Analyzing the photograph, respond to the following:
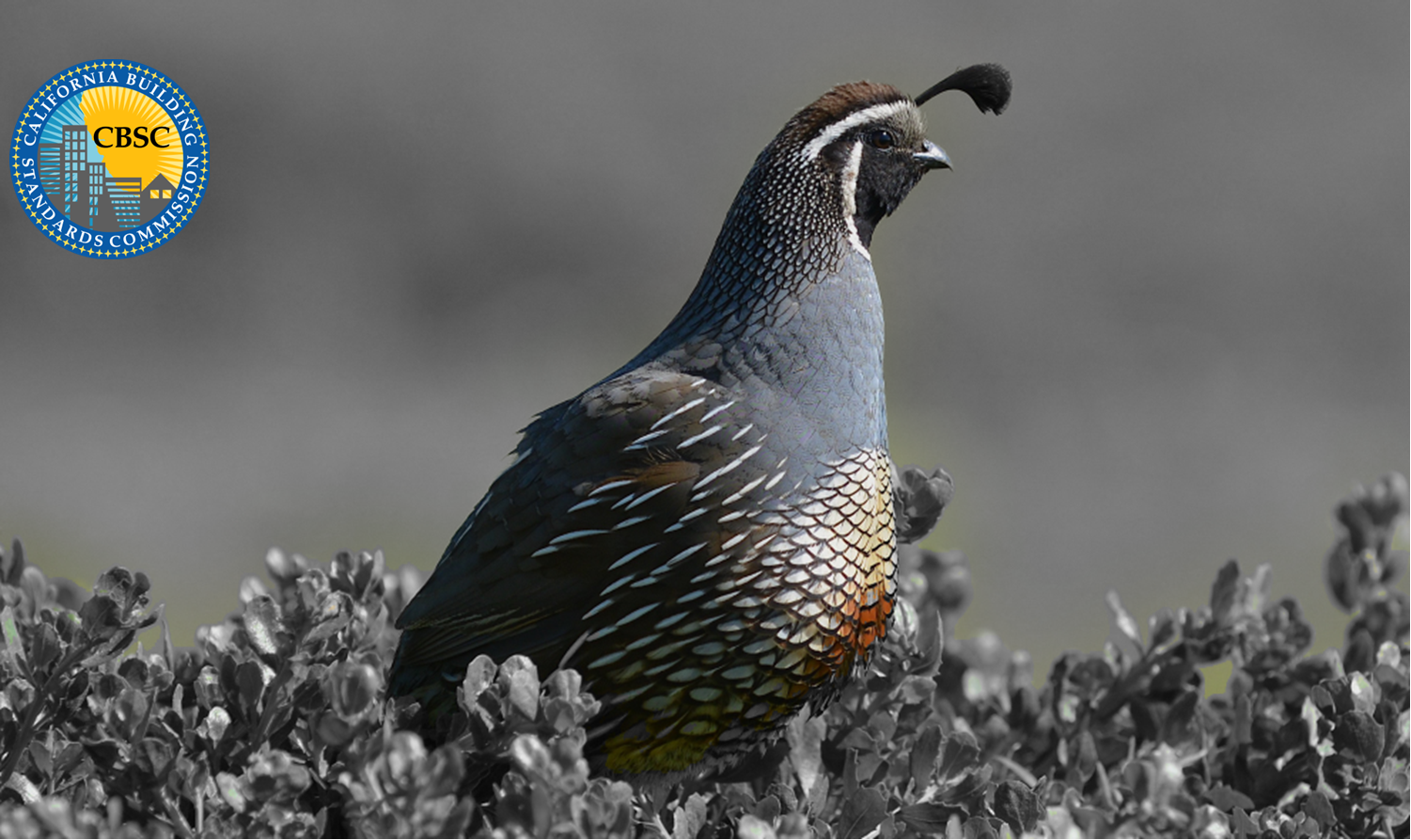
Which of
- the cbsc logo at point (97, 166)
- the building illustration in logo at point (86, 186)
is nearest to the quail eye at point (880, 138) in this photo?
the cbsc logo at point (97, 166)

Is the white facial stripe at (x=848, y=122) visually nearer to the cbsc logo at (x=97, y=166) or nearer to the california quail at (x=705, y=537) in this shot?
the california quail at (x=705, y=537)

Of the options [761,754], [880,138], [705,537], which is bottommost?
[761,754]

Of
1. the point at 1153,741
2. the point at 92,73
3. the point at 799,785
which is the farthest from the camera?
the point at 92,73

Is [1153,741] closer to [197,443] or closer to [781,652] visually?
[781,652]

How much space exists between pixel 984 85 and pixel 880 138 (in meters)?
0.36

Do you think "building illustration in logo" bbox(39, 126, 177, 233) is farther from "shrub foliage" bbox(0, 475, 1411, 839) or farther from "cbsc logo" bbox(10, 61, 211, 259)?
"shrub foliage" bbox(0, 475, 1411, 839)

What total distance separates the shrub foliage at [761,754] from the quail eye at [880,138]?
86 cm

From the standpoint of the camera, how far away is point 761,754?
2.46 meters

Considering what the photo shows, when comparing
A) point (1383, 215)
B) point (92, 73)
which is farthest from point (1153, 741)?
point (1383, 215)

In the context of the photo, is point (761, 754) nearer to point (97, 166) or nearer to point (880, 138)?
point (880, 138)

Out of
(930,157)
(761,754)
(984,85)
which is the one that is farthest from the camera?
(984,85)

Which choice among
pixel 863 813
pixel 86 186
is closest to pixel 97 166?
pixel 86 186

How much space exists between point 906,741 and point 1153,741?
0.55 meters

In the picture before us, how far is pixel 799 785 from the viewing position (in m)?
2.34
